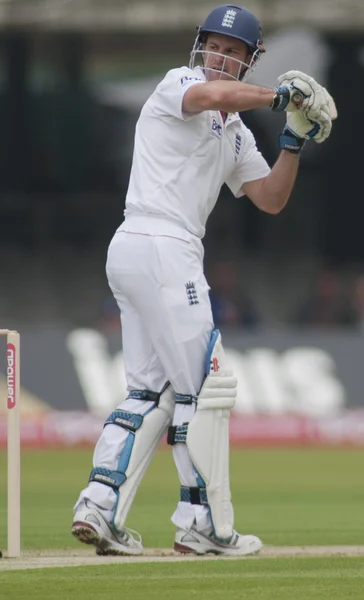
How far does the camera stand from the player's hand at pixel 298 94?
5008mm

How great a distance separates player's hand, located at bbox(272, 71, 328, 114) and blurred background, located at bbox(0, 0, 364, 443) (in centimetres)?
978

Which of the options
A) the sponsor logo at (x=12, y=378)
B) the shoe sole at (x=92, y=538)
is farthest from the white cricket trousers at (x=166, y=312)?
the sponsor logo at (x=12, y=378)

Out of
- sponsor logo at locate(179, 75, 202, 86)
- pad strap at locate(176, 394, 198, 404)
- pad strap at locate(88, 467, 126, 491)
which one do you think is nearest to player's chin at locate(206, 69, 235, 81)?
sponsor logo at locate(179, 75, 202, 86)

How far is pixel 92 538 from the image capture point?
16.4ft

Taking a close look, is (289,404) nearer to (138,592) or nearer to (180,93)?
(180,93)

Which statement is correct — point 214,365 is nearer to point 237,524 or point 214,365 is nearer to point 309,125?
point 309,125

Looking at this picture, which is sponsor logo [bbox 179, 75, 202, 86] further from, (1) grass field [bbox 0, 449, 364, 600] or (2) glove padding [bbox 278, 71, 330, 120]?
(1) grass field [bbox 0, 449, 364, 600]

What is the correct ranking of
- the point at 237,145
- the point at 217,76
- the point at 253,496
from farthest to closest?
the point at 253,496 < the point at 237,145 < the point at 217,76

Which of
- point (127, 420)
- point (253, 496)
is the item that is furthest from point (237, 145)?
point (253, 496)

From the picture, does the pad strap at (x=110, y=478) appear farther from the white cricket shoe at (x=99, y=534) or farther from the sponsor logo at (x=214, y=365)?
the sponsor logo at (x=214, y=365)

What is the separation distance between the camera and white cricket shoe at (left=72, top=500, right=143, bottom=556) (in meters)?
5.00

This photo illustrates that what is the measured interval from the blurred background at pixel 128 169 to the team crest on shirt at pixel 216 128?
960 cm

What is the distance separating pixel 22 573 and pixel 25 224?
39.3 ft

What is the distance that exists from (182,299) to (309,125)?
785 millimetres
